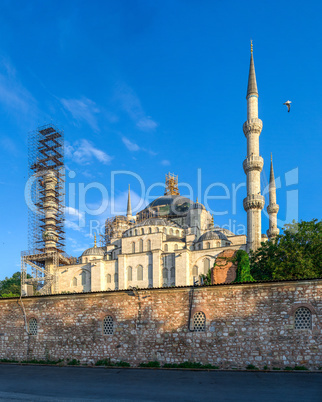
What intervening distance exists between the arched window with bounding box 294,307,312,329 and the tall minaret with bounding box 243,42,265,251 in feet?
55.5

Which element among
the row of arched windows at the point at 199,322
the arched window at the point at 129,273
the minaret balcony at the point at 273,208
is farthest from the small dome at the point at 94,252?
the row of arched windows at the point at 199,322

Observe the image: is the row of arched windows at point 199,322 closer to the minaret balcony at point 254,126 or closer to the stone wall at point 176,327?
the stone wall at point 176,327

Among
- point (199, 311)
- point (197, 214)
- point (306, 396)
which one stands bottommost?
point (306, 396)

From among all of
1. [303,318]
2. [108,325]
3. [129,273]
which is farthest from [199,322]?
[129,273]

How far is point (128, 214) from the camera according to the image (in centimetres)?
5450

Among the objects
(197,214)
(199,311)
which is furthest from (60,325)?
(197,214)

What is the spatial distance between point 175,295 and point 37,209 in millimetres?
31196

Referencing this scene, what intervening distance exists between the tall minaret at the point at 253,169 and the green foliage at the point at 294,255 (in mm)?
4201

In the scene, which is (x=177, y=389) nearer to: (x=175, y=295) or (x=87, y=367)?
(x=175, y=295)

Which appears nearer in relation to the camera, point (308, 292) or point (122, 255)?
point (308, 292)

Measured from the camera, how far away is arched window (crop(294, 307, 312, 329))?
35.7 ft

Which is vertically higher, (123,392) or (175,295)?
(175,295)

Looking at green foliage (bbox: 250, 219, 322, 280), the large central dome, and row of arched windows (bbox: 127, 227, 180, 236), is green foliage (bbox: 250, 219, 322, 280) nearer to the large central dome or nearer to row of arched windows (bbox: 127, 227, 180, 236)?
row of arched windows (bbox: 127, 227, 180, 236)

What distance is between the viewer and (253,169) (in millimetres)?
29156
